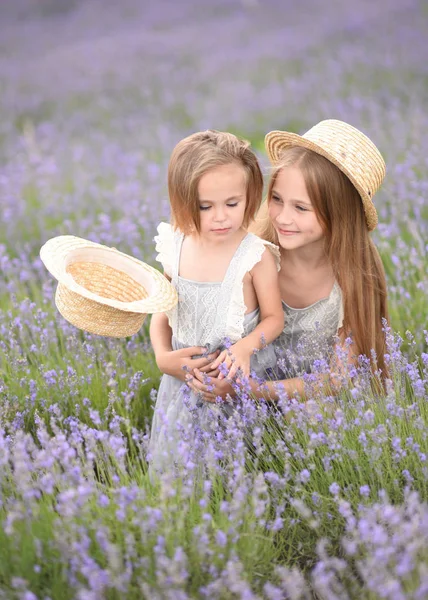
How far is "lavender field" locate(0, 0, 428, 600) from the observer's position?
1.87 metres

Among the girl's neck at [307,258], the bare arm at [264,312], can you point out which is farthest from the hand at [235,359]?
the girl's neck at [307,258]

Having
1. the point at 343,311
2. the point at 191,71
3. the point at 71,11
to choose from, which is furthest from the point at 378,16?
the point at 343,311

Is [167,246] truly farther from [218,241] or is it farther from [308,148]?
[308,148]

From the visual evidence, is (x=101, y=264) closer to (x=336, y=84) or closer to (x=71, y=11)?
(x=336, y=84)

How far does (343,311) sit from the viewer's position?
3.08 m

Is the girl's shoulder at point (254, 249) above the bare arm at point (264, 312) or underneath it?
above

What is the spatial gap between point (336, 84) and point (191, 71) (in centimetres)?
341

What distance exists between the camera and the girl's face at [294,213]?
2904 mm

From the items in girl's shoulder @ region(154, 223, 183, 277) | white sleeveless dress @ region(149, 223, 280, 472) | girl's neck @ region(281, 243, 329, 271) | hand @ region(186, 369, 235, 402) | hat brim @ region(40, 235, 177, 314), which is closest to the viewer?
hat brim @ region(40, 235, 177, 314)

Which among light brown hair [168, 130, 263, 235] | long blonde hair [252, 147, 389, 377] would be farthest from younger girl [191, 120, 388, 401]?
light brown hair [168, 130, 263, 235]

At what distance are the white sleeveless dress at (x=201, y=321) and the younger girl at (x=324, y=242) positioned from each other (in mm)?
123

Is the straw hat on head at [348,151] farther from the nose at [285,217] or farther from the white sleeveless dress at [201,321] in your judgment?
the white sleeveless dress at [201,321]

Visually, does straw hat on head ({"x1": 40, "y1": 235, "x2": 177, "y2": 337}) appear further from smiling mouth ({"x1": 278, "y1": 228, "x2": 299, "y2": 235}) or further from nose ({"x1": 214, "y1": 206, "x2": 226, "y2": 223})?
smiling mouth ({"x1": 278, "y1": 228, "x2": 299, "y2": 235})

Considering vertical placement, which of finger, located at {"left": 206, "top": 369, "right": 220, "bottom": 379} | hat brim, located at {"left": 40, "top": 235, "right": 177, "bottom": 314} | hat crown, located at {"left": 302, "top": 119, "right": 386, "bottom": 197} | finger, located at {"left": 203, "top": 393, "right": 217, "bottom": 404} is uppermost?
hat crown, located at {"left": 302, "top": 119, "right": 386, "bottom": 197}
